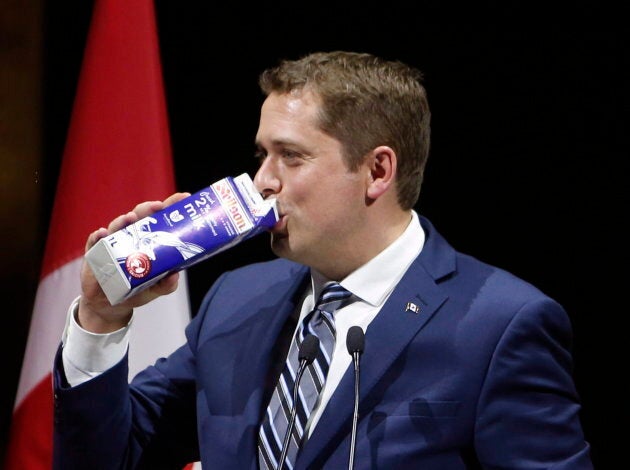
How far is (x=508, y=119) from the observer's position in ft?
6.98

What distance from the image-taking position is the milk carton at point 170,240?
129 cm

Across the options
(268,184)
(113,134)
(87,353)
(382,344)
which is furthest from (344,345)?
(113,134)

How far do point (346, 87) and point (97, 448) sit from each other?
0.72 metres

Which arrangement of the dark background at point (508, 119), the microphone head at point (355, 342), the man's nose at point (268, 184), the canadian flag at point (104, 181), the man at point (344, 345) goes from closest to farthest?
the microphone head at point (355, 342) < the man at point (344, 345) < the man's nose at point (268, 184) < the dark background at point (508, 119) < the canadian flag at point (104, 181)

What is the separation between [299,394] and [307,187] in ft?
1.08

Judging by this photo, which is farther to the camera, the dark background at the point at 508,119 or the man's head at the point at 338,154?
the dark background at the point at 508,119

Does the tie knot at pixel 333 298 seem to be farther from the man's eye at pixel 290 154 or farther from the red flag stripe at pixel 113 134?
the red flag stripe at pixel 113 134

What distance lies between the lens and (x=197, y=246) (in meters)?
1.30

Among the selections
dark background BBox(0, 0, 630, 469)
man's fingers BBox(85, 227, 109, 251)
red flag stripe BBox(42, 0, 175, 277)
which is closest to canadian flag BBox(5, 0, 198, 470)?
red flag stripe BBox(42, 0, 175, 277)

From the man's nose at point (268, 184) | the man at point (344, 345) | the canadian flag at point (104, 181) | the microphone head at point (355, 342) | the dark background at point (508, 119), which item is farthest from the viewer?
the canadian flag at point (104, 181)

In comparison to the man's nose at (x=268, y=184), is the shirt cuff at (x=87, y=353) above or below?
below

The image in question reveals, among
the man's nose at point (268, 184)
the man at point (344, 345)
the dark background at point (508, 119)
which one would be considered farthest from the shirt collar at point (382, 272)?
the dark background at point (508, 119)

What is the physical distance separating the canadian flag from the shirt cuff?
2.20ft

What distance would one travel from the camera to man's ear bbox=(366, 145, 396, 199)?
1.58 m
